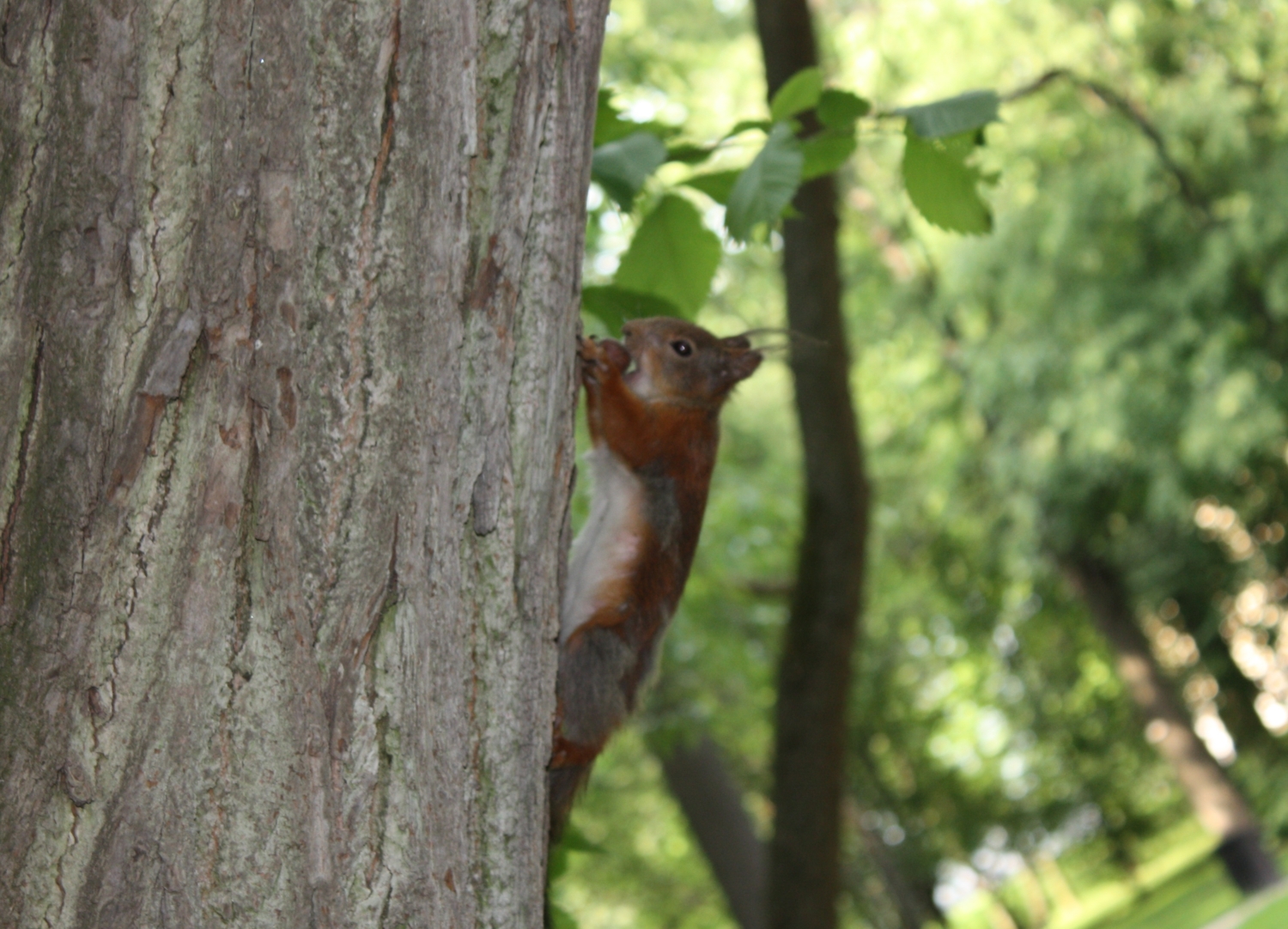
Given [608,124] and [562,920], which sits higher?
[608,124]

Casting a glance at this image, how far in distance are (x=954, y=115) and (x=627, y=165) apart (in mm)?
563

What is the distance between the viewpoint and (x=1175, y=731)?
13070 millimetres

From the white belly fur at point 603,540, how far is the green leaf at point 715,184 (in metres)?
0.56

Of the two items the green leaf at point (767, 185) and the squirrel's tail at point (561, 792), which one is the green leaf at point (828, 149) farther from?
the squirrel's tail at point (561, 792)

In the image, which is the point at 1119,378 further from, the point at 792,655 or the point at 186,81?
the point at 186,81

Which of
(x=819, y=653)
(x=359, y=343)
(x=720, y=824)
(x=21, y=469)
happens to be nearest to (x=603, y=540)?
(x=359, y=343)

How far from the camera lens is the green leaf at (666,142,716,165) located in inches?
92.9

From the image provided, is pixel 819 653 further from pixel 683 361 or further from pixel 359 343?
pixel 359 343

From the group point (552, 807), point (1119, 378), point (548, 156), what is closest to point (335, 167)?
point (548, 156)

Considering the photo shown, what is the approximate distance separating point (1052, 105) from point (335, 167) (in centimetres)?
1237

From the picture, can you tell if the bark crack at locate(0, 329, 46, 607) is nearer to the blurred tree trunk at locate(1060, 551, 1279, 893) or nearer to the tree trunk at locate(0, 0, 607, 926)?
the tree trunk at locate(0, 0, 607, 926)

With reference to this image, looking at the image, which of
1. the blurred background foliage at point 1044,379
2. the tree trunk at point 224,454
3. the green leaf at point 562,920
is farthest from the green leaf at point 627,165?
the blurred background foliage at point 1044,379

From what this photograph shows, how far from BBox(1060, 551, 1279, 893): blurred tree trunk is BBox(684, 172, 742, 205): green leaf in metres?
11.9

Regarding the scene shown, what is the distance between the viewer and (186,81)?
3.91 ft
